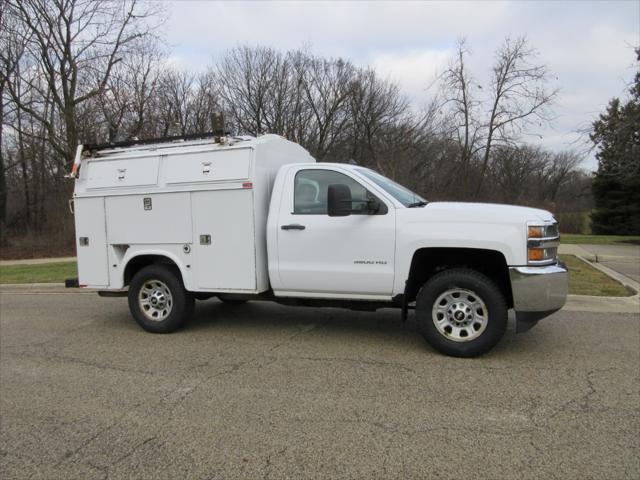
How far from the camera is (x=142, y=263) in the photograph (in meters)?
6.65

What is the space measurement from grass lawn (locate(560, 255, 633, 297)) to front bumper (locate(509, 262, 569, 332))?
3.79 m

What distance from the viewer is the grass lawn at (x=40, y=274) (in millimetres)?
11891

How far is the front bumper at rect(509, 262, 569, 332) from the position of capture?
4770 mm

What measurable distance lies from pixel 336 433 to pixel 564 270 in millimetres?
2926

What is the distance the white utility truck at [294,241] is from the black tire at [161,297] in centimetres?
1

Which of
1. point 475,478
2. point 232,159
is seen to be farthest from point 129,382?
point 475,478

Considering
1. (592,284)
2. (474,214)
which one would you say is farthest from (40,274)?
(592,284)

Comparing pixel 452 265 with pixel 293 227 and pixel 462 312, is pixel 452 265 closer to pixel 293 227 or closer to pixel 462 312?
pixel 462 312

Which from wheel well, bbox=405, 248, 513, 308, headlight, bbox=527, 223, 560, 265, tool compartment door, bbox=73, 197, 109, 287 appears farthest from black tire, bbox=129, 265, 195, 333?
headlight, bbox=527, 223, 560, 265

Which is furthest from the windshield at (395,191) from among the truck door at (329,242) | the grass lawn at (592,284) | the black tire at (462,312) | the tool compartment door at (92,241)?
the grass lawn at (592,284)

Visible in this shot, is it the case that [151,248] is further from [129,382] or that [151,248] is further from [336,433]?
[336,433]

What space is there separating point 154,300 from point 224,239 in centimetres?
136

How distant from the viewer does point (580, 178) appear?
65.5m

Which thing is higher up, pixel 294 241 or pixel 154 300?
pixel 294 241
